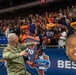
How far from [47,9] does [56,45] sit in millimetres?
13480

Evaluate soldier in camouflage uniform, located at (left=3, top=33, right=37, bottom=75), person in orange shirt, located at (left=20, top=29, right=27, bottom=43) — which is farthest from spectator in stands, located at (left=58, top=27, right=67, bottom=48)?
soldier in camouflage uniform, located at (left=3, top=33, right=37, bottom=75)

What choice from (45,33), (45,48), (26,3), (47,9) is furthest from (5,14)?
(45,48)

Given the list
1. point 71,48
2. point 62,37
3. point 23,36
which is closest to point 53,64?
point 71,48

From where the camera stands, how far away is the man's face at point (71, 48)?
792 cm

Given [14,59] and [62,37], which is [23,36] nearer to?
[62,37]

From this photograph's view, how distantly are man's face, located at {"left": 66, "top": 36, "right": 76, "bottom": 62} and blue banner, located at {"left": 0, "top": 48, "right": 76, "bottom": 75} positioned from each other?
209 mm

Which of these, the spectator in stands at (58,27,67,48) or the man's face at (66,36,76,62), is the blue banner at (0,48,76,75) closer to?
the man's face at (66,36,76,62)

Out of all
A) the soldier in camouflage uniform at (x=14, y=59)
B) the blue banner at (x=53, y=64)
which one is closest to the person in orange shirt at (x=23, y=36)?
the blue banner at (x=53, y=64)

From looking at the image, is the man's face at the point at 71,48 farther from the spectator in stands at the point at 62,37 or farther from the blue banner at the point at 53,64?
the spectator in stands at the point at 62,37

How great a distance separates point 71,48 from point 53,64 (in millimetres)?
913

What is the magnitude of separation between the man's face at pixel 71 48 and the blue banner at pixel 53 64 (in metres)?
0.21

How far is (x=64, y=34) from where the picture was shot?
10.0 metres

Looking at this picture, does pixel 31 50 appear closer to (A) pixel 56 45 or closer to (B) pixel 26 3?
(A) pixel 56 45

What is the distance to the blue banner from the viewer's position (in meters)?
8.23
